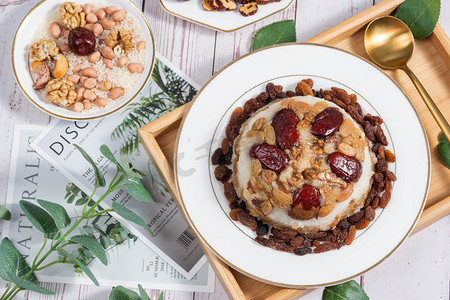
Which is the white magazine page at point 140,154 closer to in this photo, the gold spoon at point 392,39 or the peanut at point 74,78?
the peanut at point 74,78

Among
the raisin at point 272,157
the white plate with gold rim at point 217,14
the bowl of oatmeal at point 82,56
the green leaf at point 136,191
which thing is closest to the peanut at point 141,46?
the bowl of oatmeal at point 82,56

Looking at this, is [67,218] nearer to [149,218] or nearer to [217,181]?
[149,218]

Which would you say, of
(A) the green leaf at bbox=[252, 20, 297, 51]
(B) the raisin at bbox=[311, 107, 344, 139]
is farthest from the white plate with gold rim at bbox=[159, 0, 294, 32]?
(B) the raisin at bbox=[311, 107, 344, 139]

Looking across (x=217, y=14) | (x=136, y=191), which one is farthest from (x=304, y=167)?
(x=217, y=14)

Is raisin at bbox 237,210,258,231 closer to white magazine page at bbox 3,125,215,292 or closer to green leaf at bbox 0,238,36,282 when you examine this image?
white magazine page at bbox 3,125,215,292

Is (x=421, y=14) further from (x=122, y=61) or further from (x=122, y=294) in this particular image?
(x=122, y=294)

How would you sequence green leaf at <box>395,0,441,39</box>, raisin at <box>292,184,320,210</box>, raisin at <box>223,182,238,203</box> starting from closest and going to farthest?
raisin at <box>292,184,320,210</box> < raisin at <box>223,182,238,203</box> < green leaf at <box>395,0,441,39</box>
